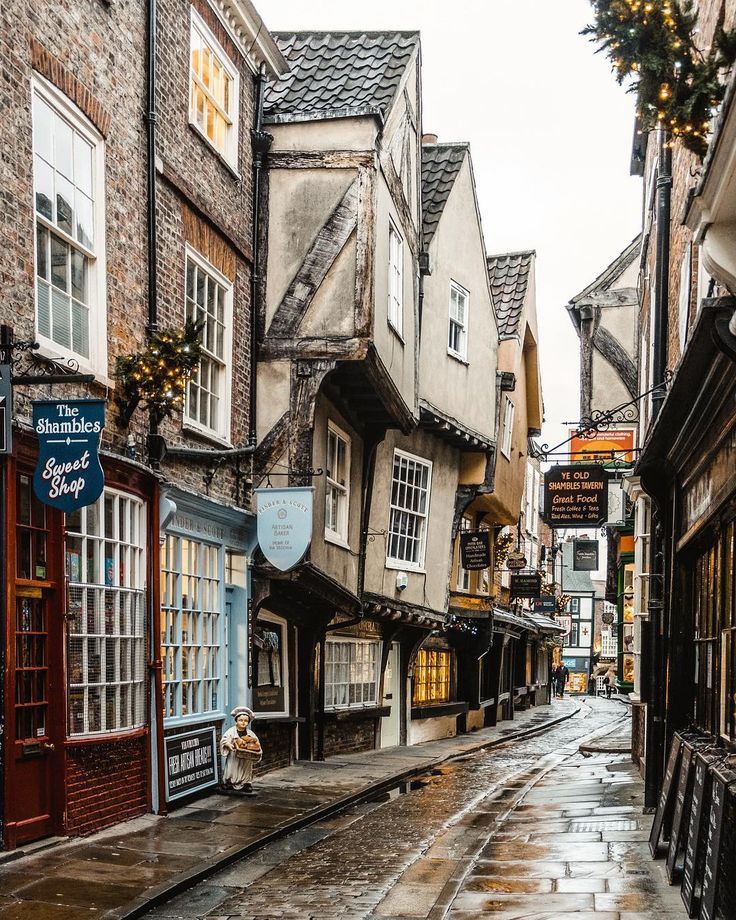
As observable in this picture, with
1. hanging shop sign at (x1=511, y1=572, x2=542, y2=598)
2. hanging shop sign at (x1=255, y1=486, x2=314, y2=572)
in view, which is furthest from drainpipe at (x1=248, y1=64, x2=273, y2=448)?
hanging shop sign at (x1=511, y1=572, x2=542, y2=598)

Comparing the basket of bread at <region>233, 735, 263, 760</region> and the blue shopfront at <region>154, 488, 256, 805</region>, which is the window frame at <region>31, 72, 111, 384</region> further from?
the basket of bread at <region>233, 735, 263, 760</region>

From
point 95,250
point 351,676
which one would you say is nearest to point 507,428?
A: point 351,676

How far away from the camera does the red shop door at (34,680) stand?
9.46m

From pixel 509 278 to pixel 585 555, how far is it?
13871 millimetres

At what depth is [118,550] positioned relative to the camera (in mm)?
11367

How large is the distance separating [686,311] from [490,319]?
12327mm

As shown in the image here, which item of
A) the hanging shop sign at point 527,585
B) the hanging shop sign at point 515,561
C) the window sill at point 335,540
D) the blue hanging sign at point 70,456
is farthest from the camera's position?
the hanging shop sign at point 527,585

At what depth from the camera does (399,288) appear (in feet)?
60.0

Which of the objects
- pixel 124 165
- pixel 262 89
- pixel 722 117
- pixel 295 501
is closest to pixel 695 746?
pixel 722 117

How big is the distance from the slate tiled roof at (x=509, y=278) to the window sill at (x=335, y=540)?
10432 mm

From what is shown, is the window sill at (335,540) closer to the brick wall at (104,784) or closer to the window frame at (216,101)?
the window frame at (216,101)

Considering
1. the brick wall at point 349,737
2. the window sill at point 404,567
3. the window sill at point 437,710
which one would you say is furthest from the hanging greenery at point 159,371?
the window sill at point 437,710

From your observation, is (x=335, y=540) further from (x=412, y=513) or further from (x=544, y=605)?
(x=544, y=605)

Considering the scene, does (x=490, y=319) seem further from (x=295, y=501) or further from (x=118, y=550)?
(x=118, y=550)
